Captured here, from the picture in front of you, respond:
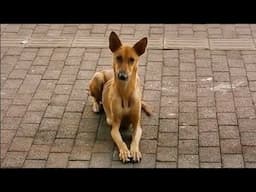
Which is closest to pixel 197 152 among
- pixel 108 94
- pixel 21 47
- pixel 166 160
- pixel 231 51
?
pixel 166 160

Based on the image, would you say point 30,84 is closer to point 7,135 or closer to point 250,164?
point 7,135

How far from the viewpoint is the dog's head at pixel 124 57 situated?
16.2ft

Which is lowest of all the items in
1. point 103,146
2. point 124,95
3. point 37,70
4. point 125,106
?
point 37,70

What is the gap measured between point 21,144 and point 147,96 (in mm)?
1750

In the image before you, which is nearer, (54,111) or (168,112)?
(168,112)

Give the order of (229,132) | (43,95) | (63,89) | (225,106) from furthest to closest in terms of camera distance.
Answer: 1. (63,89)
2. (43,95)
3. (225,106)
4. (229,132)

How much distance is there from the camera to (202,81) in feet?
22.1

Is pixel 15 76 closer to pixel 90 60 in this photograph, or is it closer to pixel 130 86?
pixel 90 60

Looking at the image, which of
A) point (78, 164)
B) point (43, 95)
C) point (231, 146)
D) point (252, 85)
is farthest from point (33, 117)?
point (252, 85)

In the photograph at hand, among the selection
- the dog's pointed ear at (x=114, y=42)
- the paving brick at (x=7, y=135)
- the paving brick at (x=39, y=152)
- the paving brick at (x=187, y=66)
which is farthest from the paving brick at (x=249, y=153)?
the paving brick at (x=7, y=135)

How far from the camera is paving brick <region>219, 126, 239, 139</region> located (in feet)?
18.1

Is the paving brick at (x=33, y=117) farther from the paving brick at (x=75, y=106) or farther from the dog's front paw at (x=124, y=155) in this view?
the dog's front paw at (x=124, y=155)

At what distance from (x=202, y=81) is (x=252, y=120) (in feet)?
3.74

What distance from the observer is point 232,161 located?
5.11 m
